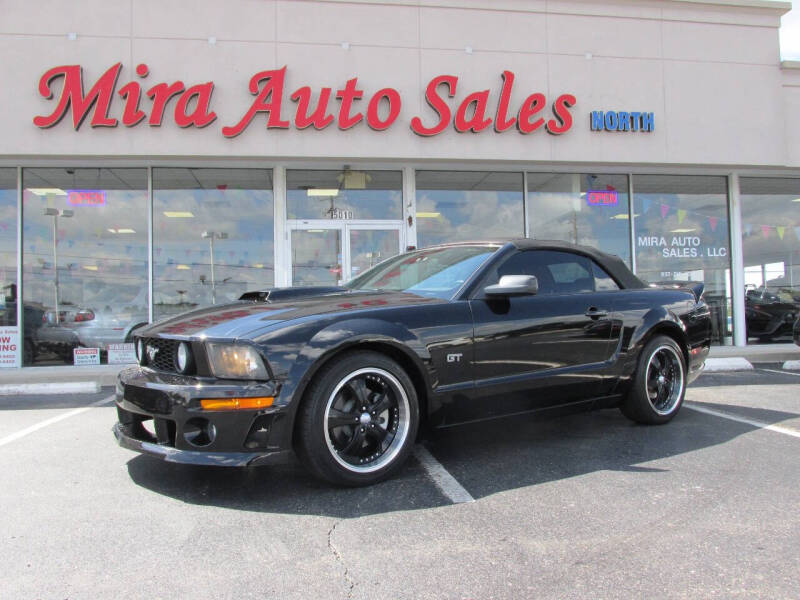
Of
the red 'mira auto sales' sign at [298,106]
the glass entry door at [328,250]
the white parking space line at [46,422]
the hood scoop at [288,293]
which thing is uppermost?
the red 'mira auto sales' sign at [298,106]

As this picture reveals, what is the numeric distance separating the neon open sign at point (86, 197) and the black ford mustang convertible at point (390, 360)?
7.11 meters

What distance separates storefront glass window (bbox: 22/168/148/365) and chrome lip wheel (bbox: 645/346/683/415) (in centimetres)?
817

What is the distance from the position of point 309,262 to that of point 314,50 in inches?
135

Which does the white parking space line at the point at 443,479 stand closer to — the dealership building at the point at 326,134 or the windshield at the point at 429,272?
the windshield at the point at 429,272

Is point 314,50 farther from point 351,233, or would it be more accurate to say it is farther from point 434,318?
point 434,318

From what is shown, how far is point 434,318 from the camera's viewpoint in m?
3.44

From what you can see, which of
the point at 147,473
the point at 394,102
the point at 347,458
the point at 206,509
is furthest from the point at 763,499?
the point at 394,102

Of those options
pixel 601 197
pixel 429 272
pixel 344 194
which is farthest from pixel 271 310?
pixel 601 197

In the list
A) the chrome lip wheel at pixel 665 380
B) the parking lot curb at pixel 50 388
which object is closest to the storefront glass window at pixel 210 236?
the parking lot curb at pixel 50 388

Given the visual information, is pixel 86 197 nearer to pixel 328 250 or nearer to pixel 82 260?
pixel 82 260

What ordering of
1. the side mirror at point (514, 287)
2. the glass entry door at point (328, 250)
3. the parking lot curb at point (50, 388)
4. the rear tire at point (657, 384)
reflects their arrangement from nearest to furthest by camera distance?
the side mirror at point (514, 287) → the rear tire at point (657, 384) → the parking lot curb at point (50, 388) → the glass entry door at point (328, 250)

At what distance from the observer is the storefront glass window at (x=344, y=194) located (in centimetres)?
995

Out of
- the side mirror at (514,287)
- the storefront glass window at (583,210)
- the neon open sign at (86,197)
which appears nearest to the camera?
the side mirror at (514,287)

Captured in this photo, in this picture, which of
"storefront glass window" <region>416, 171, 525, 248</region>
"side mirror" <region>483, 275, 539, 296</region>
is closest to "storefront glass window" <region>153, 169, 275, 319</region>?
"storefront glass window" <region>416, 171, 525, 248</region>
